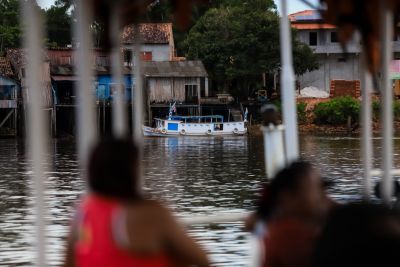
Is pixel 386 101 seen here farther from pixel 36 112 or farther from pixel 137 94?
pixel 36 112

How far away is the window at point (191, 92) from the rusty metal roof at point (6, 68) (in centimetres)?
1203

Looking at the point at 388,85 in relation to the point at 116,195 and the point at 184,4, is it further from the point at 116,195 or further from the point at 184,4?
the point at 116,195

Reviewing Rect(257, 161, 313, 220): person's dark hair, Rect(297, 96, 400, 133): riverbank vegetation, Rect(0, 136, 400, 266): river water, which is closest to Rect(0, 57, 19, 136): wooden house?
Rect(0, 136, 400, 266): river water

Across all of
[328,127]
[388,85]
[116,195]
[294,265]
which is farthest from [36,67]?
[328,127]

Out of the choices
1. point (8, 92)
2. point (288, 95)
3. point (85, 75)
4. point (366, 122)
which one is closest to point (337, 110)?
point (8, 92)

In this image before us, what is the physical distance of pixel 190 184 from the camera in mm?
27531

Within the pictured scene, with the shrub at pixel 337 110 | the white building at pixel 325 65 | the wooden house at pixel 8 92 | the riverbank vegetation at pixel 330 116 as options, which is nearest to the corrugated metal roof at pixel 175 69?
the riverbank vegetation at pixel 330 116

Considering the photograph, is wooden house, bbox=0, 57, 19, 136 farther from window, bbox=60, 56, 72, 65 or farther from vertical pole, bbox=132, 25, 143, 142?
vertical pole, bbox=132, 25, 143, 142

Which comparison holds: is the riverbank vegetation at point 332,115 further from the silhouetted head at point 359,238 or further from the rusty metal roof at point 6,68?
the silhouetted head at point 359,238

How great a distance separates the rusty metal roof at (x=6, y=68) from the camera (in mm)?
57719

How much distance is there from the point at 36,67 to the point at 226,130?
57693 mm

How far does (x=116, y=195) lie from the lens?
300 centimetres

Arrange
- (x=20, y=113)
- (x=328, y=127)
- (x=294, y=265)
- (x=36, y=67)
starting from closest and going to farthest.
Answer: (x=294, y=265), (x=36, y=67), (x=20, y=113), (x=328, y=127)

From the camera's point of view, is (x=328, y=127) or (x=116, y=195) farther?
(x=328, y=127)
